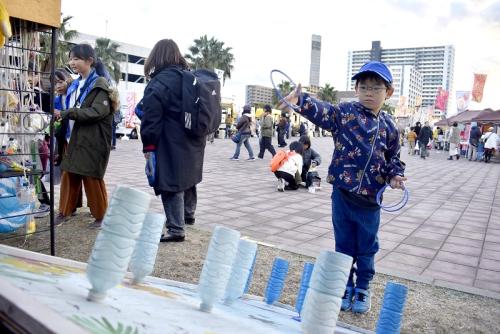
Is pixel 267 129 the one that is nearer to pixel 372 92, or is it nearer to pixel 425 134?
pixel 425 134

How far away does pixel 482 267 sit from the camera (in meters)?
4.02

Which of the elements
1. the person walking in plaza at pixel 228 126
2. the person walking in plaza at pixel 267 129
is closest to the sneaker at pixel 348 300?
the person walking in plaza at pixel 267 129

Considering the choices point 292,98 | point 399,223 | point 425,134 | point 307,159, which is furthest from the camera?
point 425,134

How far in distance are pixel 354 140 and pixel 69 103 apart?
310 centimetres

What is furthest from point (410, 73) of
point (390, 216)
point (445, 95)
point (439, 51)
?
point (390, 216)

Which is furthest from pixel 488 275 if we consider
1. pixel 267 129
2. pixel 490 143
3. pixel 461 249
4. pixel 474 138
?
pixel 474 138

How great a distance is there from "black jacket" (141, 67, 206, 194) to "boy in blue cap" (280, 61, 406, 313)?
5.16ft

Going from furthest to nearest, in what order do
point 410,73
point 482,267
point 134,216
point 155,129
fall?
point 410,73, point 482,267, point 155,129, point 134,216

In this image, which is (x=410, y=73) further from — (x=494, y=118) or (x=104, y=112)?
(x=104, y=112)

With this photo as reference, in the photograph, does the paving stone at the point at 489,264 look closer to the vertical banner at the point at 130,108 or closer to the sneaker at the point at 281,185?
the sneaker at the point at 281,185

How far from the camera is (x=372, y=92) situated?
2670 millimetres

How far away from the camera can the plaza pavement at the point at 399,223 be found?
3918mm

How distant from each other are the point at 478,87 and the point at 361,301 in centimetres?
3115

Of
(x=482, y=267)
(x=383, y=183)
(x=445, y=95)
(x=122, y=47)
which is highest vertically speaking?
(x=122, y=47)
